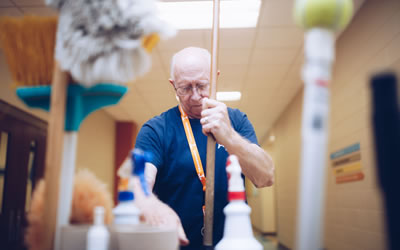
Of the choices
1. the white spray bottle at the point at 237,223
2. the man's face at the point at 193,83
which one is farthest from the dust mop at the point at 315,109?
the man's face at the point at 193,83

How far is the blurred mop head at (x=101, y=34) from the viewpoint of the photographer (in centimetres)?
48

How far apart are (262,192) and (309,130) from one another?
10.5 metres

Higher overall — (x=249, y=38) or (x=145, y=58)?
(x=249, y=38)

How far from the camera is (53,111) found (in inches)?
19.4

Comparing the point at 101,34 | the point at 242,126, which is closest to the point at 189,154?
the point at 242,126

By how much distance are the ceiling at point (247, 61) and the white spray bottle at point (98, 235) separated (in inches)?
100

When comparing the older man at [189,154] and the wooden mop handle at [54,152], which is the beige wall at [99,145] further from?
the wooden mop handle at [54,152]

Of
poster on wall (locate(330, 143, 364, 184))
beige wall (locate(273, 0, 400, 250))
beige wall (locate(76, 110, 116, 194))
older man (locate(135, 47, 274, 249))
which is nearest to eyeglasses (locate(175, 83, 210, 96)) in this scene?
older man (locate(135, 47, 274, 249))

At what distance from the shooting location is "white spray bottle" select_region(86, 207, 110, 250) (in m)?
0.46

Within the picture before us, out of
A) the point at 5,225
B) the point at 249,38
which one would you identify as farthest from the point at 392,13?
the point at 5,225

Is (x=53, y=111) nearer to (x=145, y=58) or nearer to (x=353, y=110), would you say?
(x=145, y=58)

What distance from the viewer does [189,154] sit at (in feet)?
4.04

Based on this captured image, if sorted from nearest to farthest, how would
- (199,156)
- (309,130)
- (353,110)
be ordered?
(309,130)
(199,156)
(353,110)

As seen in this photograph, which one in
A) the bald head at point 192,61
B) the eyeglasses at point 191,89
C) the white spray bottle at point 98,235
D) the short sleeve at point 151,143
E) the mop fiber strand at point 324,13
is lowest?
the white spray bottle at point 98,235
